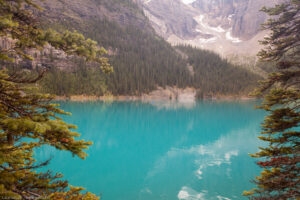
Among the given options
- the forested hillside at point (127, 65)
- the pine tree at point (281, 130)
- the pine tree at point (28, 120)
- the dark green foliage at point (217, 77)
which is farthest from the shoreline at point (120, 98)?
the pine tree at point (281, 130)

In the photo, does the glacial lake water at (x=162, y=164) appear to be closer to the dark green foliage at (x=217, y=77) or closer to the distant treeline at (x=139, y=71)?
the distant treeline at (x=139, y=71)

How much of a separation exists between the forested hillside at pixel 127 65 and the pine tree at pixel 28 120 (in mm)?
81079

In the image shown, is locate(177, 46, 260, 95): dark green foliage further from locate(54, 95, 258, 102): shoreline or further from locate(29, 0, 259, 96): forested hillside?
locate(54, 95, 258, 102): shoreline

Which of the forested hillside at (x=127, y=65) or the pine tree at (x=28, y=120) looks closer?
the pine tree at (x=28, y=120)

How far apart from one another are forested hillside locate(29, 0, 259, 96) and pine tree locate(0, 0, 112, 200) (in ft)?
266

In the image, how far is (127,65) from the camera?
124 metres

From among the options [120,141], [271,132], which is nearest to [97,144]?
[120,141]

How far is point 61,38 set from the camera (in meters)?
4.26

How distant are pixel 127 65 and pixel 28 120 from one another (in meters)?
124

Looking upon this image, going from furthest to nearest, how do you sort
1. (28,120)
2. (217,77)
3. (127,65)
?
1. (217,77)
2. (127,65)
3. (28,120)

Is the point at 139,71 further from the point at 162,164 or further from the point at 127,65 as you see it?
the point at 162,164

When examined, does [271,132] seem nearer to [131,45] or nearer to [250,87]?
[250,87]

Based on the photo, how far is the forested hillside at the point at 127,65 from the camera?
99.0 meters

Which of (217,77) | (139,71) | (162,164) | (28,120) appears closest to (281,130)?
(28,120)
